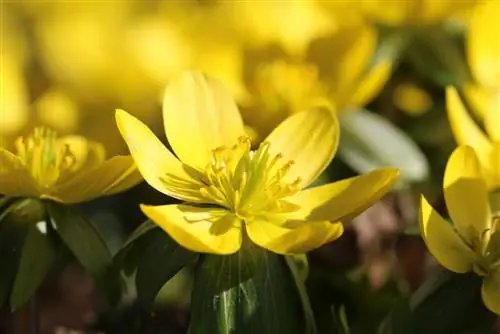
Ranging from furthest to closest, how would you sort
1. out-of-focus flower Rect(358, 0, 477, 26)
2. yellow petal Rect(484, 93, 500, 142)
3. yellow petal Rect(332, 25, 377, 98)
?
out-of-focus flower Rect(358, 0, 477, 26) < yellow petal Rect(332, 25, 377, 98) < yellow petal Rect(484, 93, 500, 142)

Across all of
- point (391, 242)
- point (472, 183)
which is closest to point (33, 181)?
point (472, 183)

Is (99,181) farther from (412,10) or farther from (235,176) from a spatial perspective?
(412,10)

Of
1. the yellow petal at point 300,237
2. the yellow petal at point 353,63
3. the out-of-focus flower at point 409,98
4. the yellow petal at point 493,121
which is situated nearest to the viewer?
the yellow petal at point 300,237

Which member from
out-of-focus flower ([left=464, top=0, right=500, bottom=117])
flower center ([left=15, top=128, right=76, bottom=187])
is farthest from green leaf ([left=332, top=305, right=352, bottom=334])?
out-of-focus flower ([left=464, top=0, right=500, bottom=117])

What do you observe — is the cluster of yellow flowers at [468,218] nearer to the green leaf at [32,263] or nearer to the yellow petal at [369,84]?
the yellow petal at [369,84]

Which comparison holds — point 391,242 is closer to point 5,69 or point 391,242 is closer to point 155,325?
point 155,325

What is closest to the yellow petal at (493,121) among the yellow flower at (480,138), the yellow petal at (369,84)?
the yellow flower at (480,138)

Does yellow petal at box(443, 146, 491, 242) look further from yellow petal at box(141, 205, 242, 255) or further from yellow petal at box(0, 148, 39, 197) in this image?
yellow petal at box(0, 148, 39, 197)
